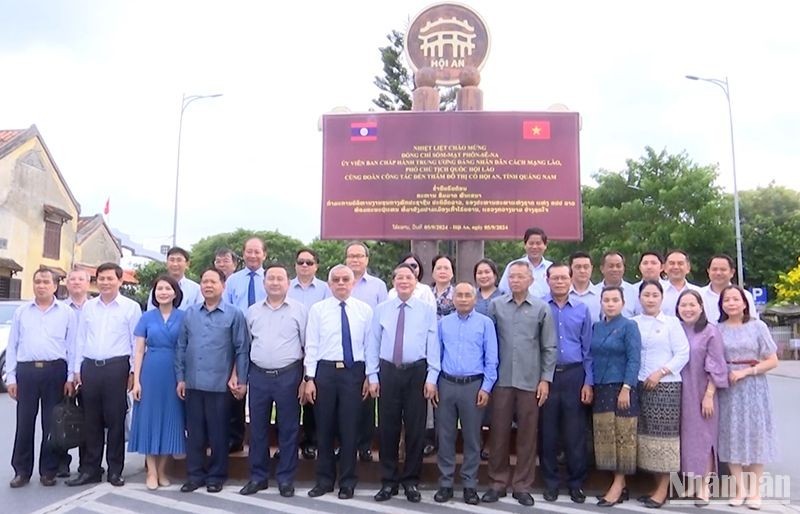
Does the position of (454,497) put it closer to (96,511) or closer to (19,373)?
(96,511)

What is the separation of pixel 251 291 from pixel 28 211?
72.8 feet

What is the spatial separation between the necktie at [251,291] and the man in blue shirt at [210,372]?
774mm

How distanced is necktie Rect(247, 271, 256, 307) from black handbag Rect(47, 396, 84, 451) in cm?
149

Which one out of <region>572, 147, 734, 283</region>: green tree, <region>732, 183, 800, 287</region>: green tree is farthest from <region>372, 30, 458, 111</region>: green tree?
<region>732, 183, 800, 287</region>: green tree

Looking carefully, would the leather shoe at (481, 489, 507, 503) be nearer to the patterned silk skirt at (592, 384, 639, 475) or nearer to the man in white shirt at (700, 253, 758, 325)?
the patterned silk skirt at (592, 384, 639, 475)

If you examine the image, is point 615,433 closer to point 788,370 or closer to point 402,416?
point 402,416

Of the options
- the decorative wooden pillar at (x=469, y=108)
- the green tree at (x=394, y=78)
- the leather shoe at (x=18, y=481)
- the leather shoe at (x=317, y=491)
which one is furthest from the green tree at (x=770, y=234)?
the leather shoe at (x=18, y=481)

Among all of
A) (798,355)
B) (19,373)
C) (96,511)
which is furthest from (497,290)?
(798,355)

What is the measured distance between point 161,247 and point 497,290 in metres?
54.0

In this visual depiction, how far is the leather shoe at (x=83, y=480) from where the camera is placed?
484cm

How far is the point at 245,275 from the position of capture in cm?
568

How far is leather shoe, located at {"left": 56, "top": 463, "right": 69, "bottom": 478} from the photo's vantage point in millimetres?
5016

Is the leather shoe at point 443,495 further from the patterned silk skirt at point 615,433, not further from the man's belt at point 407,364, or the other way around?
the patterned silk skirt at point 615,433

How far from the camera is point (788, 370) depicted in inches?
683
